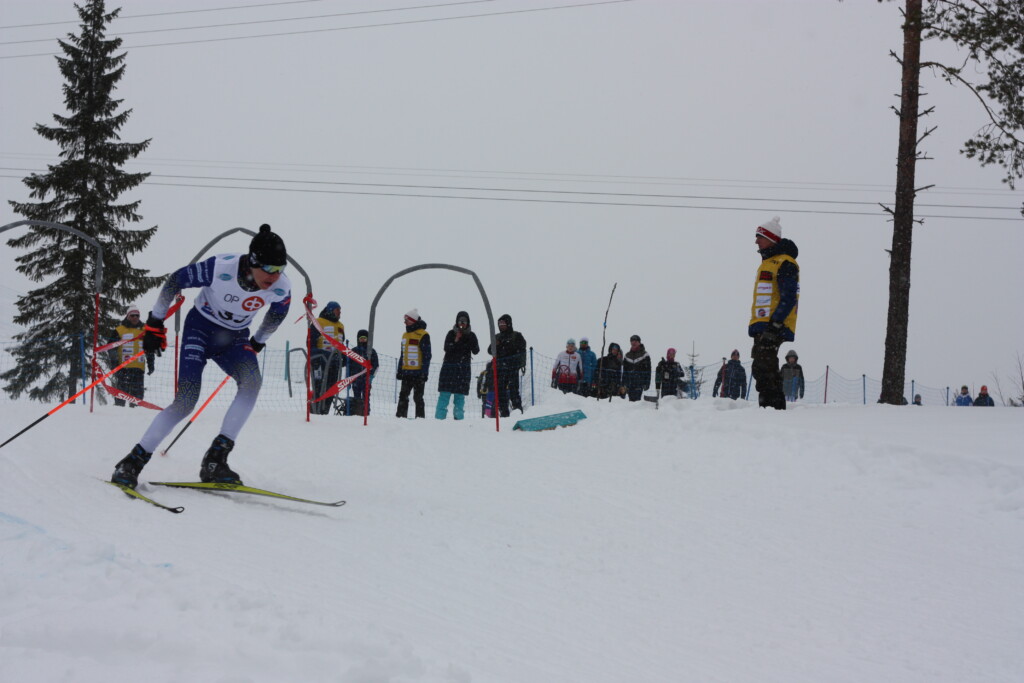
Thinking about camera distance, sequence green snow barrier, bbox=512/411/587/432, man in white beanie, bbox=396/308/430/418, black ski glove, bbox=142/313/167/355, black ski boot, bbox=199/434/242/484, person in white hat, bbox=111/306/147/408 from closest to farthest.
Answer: black ski glove, bbox=142/313/167/355, black ski boot, bbox=199/434/242/484, green snow barrier, bbox=512/411/587/432, man in white beanie, bbox=396/308/430/418, person in white hat, bbox=111/306/147/408

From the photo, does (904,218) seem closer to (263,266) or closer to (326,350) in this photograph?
(326,350)

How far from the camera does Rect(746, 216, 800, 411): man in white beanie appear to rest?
834 centimetres

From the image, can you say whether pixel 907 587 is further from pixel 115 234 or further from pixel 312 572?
pixel 115 234

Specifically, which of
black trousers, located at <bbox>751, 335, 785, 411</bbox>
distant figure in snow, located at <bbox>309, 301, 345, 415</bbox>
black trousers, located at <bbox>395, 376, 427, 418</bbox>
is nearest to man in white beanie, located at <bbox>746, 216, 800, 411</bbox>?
black trousers, located at <bbox>751, 335, 785, 411</bbox>

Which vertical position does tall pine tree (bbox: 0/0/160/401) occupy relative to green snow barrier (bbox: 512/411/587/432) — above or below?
above

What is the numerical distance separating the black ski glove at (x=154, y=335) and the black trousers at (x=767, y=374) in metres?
5.80

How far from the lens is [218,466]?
18.6 ft

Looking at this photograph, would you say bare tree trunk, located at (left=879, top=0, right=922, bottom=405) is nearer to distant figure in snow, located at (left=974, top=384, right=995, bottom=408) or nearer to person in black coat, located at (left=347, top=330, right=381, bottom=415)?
person in black coat, located at (left=347, top=330, right=381, bottom=415)

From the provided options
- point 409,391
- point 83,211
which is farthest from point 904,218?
point 83,211

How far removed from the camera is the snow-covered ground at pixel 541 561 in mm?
2949

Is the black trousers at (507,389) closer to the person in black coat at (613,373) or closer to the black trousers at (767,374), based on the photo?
the person in black coat at (613,373)

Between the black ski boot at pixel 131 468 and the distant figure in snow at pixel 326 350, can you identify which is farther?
the distant figure in snow at pixel 326 350

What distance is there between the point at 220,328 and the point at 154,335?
439 millimetres

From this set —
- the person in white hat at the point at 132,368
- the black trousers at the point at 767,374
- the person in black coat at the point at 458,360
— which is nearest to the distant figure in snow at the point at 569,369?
the person in black coat at the point at 458,360
